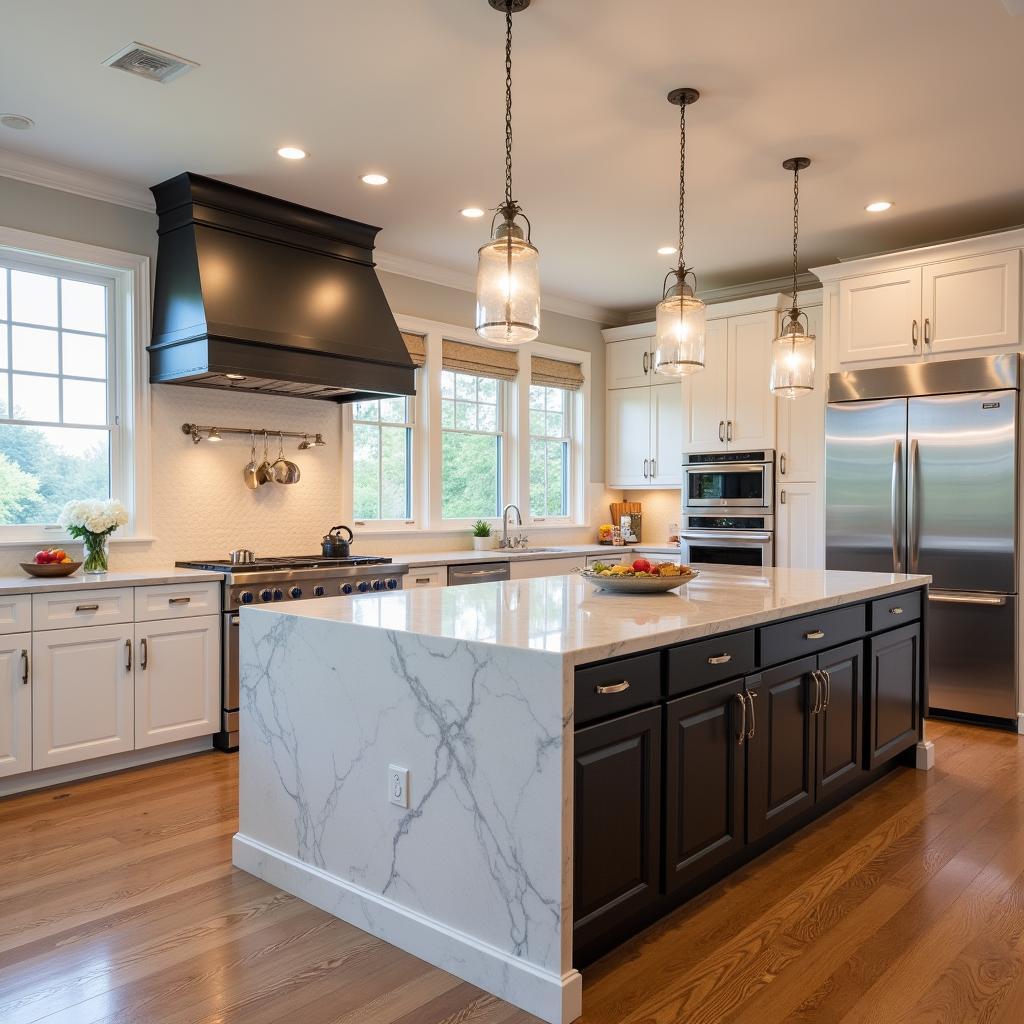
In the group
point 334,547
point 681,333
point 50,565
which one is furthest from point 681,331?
point 50,565

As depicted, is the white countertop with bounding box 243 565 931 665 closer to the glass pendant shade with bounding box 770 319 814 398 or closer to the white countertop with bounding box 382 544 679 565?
the glass pendant shade with bounding box 770 319 814 398

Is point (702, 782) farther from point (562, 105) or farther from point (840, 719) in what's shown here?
point (562, 105)

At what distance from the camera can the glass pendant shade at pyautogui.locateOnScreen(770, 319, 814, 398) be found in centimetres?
369

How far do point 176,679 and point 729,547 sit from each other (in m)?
3.67

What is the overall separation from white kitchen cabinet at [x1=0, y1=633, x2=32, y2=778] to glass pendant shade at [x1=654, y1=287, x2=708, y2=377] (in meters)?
2.77

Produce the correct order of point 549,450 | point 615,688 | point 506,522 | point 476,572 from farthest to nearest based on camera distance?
point 549,450, point 506,522, point 476,572, point 615,688

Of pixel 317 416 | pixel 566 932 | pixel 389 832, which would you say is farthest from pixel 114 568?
pixel 566 932

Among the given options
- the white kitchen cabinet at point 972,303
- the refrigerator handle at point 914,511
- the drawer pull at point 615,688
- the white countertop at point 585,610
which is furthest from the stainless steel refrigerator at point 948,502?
the drawer pull at point 615,688

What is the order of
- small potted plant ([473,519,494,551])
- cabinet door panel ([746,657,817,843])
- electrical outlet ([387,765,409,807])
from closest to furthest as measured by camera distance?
electrical outlet ([387,765,409,807]), cabinet door panel ([746,657,817,843]), small potted plant ([473,519,494,551])

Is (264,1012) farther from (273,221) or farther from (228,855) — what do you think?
(273,221)

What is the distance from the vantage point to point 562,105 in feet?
11.2

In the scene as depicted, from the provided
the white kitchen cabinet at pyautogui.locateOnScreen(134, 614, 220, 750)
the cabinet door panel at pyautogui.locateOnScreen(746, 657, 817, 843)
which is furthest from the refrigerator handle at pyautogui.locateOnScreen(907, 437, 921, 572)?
the white kitchen cabinet at pyautogui.locateOnScreen(134, 614, 220, 750)

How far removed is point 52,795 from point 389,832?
6.62ft

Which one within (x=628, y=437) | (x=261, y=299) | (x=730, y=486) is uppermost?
(x=261, y=299)
